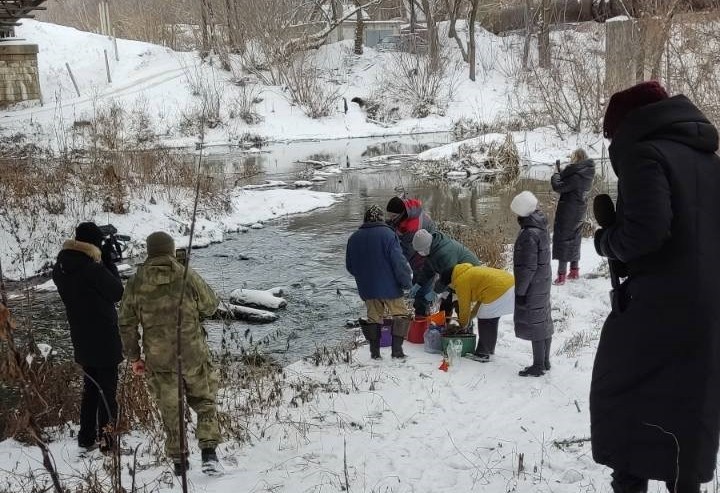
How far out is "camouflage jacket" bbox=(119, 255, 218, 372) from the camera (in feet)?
13.4

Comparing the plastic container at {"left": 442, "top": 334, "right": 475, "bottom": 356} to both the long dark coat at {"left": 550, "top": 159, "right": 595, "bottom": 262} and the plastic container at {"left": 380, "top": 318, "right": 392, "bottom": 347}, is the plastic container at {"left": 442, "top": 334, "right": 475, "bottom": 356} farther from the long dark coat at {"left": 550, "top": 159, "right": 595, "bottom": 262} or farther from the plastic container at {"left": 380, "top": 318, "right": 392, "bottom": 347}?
the long dark coat at {"left": 550, "top": 159, "right": 595, "bottom": 262}

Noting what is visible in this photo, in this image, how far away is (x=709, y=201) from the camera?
2539 mm

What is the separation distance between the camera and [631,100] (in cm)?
270

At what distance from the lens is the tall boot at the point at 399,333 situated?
632 centimetres

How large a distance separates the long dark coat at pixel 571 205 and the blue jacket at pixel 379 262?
3.11m

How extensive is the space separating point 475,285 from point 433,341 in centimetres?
76

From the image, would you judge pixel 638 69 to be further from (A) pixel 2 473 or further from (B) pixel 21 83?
(B) pixel 21 83

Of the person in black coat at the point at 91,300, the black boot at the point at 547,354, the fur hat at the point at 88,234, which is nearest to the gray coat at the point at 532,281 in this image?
the black boot at the point at 547,354

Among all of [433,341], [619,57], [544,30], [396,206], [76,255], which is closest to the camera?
[76,255]

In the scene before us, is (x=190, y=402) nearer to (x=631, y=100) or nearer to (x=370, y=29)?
(x=631, y=100)

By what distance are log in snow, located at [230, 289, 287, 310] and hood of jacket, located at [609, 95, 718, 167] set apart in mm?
7230

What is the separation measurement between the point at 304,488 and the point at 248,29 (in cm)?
3488

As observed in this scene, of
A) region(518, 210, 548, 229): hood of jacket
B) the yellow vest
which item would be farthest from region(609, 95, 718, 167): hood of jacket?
the yellow vest

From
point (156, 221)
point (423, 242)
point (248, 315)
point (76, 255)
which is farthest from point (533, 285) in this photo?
point (156, 221)
